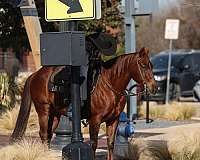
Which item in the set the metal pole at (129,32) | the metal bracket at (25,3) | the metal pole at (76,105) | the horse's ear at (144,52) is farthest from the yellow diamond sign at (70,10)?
the metal pole at (129,32)

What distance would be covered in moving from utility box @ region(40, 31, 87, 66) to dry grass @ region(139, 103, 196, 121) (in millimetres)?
11601

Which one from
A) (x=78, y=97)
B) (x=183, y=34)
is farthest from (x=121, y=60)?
(x=183, y=34)

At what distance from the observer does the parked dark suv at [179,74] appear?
91.6 ft

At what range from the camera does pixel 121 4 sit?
20000 mm

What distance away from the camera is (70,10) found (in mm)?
8773

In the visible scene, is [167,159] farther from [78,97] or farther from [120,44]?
[120,44]

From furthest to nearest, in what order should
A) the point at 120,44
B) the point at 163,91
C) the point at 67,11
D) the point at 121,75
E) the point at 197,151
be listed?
the point at 163,91 < the point at 120,44 < the point at 197,151 < the point at 121,75 < the point at 67,11

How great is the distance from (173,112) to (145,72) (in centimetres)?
1050

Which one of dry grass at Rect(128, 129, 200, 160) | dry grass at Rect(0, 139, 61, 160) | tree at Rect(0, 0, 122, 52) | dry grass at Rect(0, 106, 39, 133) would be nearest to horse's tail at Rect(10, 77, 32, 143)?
dry grass at Rect(0, 139, 61, 160)

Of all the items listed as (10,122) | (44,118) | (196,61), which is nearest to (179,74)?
(196,61)

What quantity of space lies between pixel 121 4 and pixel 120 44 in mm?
3169

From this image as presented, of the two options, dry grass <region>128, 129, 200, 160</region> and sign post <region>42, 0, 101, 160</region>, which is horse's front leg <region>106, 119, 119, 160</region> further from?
dry grass <region>128, 129, 200, 160</region>

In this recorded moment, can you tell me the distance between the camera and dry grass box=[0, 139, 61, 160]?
9.66 meters

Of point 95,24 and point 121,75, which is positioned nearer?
point 121,75
